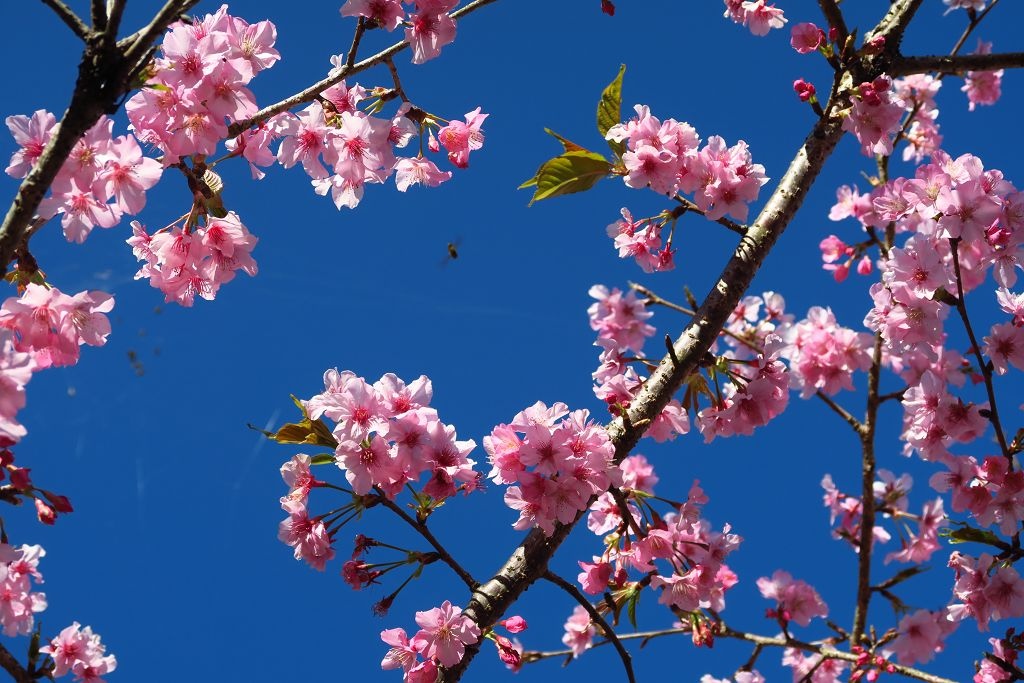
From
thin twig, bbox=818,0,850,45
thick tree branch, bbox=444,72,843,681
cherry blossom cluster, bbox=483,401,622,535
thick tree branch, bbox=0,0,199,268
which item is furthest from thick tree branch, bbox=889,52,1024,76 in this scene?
thick tree branch, bbox=0,0,199,268

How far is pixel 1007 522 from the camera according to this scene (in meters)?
3.29

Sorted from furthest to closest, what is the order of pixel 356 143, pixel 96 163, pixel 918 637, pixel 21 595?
1. pixel 918 637
2. pixel 21 595
3. pixel 356 143
4. pixel 96 163

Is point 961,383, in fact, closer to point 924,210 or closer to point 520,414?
point 924,210

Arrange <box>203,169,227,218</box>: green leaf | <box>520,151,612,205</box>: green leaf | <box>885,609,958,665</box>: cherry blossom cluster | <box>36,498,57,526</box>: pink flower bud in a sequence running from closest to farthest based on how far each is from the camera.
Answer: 1. <box>203,169,227,218</box>: green leaf
2. <box>36,498,57,526</box>: pink flower bud
3. <box>520,151,612,205</box>: green leaf
4. <box>885,609,958,665</box>: cherry blossom cluster

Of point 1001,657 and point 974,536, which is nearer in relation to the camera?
point 974,536

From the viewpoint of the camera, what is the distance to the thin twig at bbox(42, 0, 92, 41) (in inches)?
82.4

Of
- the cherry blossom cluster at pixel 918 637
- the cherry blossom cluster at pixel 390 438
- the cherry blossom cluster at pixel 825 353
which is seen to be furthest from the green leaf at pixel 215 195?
the cherry blossom cluster at pixel 918 637

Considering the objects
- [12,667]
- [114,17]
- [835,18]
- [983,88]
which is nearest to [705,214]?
[835,18]

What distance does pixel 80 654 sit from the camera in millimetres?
4359

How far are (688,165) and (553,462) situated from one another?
1292mm

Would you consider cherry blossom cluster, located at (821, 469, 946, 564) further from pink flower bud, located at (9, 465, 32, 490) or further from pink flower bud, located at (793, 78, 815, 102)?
pink flower bud, located at (9, 465, 32, 490)

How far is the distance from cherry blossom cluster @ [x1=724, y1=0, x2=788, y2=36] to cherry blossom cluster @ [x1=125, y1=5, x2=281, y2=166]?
2.40 m

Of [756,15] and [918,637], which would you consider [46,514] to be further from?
[918,637]

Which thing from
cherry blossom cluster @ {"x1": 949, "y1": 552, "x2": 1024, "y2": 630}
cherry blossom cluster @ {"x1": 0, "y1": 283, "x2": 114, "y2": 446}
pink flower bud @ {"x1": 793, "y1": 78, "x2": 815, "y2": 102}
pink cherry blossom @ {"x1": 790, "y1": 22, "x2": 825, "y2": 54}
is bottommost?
cherry blossom cluster @ {"x1": 0, "y1": 283, "x2": 114, "y2": 446}
